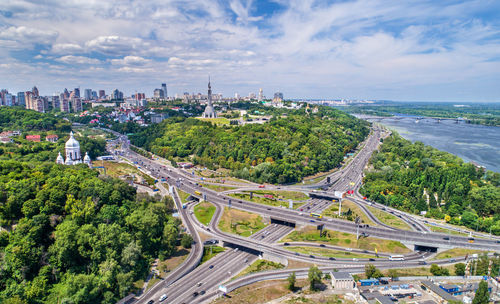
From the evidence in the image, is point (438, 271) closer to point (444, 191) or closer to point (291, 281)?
point (291, 281)

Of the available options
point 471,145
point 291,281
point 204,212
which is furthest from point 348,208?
point 471,145

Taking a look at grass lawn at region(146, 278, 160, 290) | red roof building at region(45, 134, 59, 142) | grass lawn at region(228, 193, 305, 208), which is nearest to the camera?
grass lawn at region(146, 278, 160, 290)

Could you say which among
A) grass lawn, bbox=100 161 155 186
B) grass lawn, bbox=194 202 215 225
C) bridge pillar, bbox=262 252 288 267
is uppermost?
grass lawn, bbox=100 161 155 186

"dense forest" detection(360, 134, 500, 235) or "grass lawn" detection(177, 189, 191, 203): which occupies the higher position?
"dense forest" detection(360, 134, 500, 235)

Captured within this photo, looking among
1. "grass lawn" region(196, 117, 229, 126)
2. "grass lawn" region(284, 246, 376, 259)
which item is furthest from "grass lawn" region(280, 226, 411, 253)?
"grass lawn" region(196, 117, 229, 126)

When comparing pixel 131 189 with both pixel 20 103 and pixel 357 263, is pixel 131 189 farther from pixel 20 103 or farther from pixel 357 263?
pixel 20 103

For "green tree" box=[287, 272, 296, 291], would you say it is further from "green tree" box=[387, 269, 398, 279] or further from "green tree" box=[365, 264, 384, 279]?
"green tree" box=[387, 269, 398, 279]

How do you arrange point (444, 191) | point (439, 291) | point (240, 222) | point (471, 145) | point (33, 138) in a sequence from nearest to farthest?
1. point (439, 291)
2. point (240, 222)
3. point (444, 191)
4. point (33, 138)
5. point (471, 145)

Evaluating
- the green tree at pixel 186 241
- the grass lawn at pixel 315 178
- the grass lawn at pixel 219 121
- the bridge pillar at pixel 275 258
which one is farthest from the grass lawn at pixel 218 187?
the grass lawn at pixel 219 121
